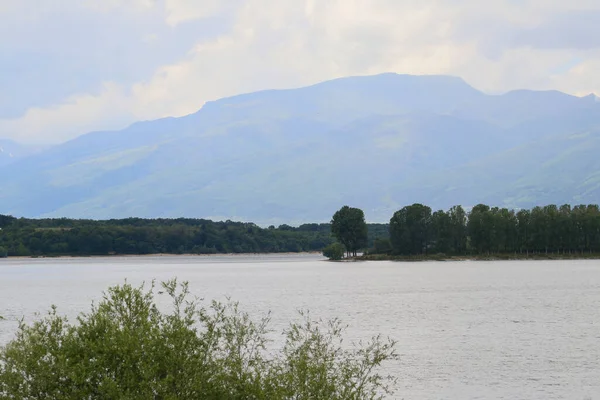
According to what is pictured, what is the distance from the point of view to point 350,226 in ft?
609

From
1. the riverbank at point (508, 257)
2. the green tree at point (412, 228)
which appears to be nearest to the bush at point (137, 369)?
the green tree at point (412, 228)

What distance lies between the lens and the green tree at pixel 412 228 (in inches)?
7062

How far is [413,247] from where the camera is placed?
187625 millimetres

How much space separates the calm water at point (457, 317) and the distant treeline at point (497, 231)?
123 ft

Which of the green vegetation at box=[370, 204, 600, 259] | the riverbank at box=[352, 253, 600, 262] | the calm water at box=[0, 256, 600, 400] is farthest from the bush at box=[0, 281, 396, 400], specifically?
the riverbank at box=[352, 253, 600, 262]

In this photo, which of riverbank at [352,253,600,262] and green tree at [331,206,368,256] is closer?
riverbank at [352,253,600,262]

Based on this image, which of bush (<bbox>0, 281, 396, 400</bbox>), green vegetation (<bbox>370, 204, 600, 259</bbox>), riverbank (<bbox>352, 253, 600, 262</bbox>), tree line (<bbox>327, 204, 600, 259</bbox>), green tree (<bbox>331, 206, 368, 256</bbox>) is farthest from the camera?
green tree (<bbox>331, 206, 368, 256</bbox>)

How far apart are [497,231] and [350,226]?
32.4 m

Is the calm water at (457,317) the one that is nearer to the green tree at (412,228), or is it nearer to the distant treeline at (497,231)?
the distant treeline at (497,231)

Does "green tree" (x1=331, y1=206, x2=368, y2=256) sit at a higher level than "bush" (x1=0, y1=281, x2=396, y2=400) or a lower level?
higher

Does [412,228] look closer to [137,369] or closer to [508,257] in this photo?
[508,257]

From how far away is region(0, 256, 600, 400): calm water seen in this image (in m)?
40.9

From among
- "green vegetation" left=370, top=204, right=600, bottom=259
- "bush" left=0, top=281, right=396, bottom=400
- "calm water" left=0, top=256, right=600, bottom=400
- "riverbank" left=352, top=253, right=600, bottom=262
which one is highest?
"green vegetation" left=370, top=204, right=600, bottom=259

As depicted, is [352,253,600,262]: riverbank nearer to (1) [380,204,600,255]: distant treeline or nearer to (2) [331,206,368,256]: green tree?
(1) [380,204,600,255]: distant treeline
